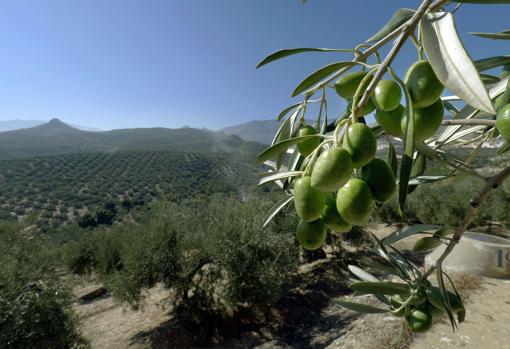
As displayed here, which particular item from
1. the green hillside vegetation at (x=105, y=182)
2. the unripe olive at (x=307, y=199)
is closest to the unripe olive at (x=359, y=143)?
the unripe olive at (x=307, y=199)

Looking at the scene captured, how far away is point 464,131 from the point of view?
94 centimetres

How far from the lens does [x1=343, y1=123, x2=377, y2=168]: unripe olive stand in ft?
1.55

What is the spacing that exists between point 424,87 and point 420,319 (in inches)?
25.2

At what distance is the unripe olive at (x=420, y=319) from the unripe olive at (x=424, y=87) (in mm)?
608

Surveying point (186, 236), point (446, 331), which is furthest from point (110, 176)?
point (446, 331)

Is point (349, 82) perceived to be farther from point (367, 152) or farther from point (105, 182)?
point (105, 182)

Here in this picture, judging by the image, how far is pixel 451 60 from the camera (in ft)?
1.34

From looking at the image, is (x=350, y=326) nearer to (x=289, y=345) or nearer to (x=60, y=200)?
(x=289, y=345)

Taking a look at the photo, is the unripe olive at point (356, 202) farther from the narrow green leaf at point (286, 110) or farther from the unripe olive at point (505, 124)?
the narrow green leaf at point (286, 110)

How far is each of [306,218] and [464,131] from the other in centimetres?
74

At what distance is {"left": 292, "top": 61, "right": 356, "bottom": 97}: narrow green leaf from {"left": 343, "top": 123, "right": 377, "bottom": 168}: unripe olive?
140 mm

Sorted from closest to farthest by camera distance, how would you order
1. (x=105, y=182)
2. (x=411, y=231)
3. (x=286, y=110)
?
1. (x=411, y=231)
2. (x=286, y=110)
3. (x=105, y=182)

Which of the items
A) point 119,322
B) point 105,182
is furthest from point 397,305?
point 105,182

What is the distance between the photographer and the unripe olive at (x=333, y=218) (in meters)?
0.63
